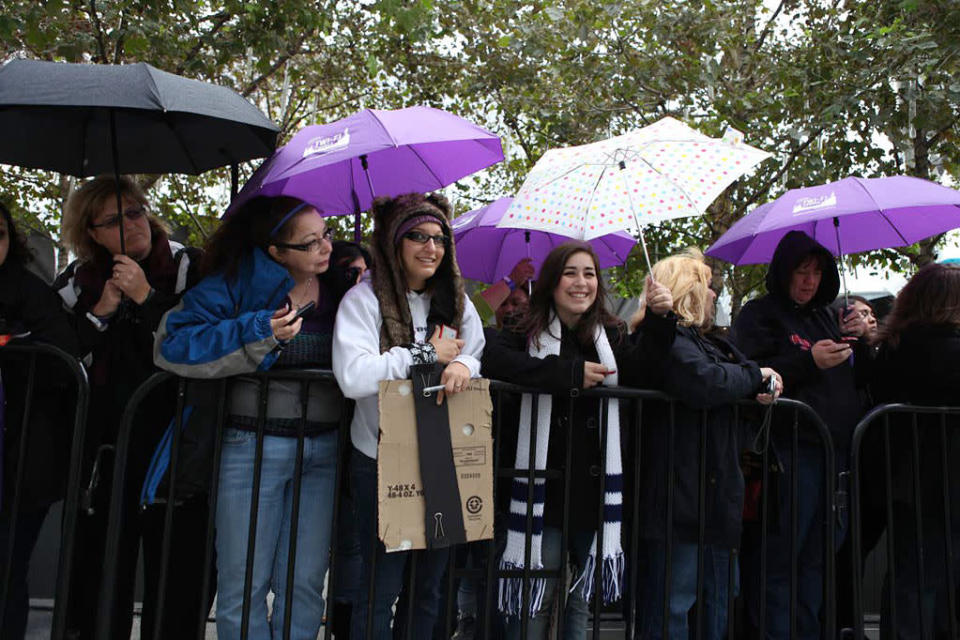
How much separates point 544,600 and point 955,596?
89.5 inches

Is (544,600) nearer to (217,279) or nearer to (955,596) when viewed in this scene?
(217,279)

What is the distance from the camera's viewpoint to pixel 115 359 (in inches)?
141

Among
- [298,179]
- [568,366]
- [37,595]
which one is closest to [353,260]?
[298,179]

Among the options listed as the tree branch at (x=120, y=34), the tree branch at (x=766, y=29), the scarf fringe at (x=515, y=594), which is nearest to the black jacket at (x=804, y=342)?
the scarf fringe at (x=515, y=594)

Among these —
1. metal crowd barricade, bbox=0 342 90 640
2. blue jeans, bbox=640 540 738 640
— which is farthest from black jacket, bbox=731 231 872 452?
metal crowd barricade, bbox=0 342 90 640

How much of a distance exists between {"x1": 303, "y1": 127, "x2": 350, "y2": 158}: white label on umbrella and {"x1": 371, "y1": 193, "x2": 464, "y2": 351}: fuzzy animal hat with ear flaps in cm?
29

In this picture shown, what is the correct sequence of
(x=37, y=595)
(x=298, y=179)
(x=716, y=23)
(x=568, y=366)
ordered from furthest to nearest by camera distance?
1. (x=716, y=23)
2. (x=37, y=595)
3. (x=298, y=179)
4. (x=568, y=366)

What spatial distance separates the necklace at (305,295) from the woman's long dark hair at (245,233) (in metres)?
0.22

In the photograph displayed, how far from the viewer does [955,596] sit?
13.9 feet

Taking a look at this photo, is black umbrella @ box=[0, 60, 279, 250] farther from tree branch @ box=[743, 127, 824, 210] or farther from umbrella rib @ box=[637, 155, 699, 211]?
tree branch @ box=[743, 127, 824, 210]

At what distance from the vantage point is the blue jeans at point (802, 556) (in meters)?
4.01

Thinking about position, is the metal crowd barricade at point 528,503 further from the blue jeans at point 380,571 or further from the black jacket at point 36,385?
the black jacket at point 36,385

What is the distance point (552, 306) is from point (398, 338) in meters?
0.86

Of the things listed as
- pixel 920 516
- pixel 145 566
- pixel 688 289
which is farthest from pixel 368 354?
pixel 920 516
